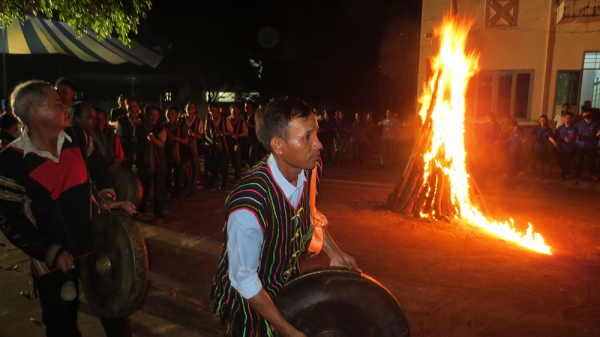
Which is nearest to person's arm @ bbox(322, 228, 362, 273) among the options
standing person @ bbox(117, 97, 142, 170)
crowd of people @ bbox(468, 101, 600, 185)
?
standing person @ bbox(117, 97, 142, 170)

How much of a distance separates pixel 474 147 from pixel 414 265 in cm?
905

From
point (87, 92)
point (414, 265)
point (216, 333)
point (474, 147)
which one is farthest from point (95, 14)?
point (87, 92)

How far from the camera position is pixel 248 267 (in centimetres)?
178

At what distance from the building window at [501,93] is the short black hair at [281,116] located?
15.4m

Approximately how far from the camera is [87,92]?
3011 cm

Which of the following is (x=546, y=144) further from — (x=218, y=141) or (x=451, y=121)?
(x=218, y=141)

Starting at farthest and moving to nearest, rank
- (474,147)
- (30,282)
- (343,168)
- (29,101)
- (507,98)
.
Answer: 1. (507,98)
2. (343,168)
3. (474,147)
4. (30,282)
5. (29,101)

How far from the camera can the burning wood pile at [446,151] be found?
25.5 ft

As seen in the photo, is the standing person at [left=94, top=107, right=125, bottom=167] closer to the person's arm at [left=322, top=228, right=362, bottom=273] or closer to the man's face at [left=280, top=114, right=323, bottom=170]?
the person's arm at [left=322, top=228, right=362, bottom=273]

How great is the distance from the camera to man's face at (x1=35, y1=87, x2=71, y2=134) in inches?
105

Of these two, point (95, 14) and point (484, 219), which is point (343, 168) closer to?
point (484, 219)

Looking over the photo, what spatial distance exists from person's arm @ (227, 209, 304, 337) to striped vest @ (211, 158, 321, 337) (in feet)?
0.21

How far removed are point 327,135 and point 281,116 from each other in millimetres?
13433

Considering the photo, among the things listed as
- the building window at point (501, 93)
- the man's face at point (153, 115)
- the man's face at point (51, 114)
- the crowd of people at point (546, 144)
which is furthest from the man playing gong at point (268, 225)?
the building window at point (501, 93)
